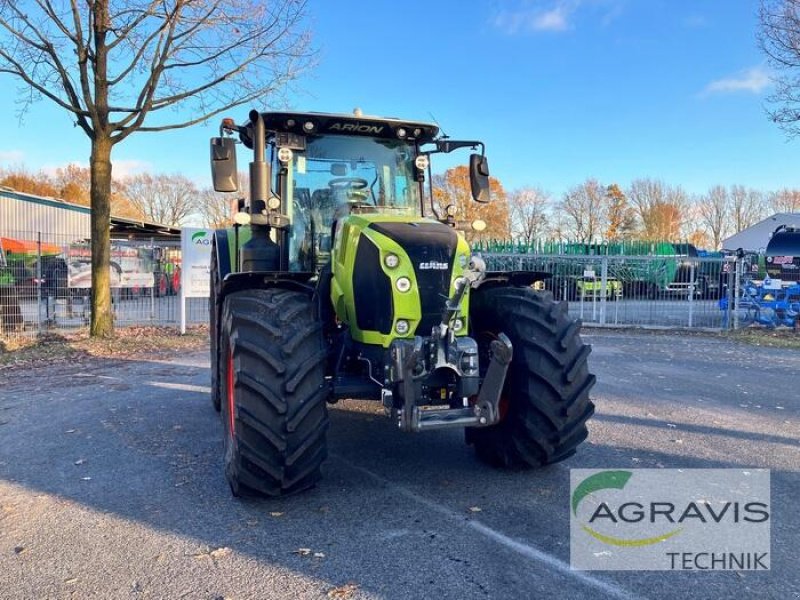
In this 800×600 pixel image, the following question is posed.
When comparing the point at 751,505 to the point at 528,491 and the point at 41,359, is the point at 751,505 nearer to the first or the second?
the point at 528,491

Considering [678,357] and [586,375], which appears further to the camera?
[678,357]

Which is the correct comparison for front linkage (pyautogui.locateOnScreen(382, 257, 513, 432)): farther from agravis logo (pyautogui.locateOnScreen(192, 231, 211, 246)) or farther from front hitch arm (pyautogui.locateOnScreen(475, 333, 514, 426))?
agravis logo (pyautogui.locateOnScreen(192, 231, 211, 246))

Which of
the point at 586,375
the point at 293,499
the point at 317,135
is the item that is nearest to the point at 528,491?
the point at 586,375

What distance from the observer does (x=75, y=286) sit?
43.9 feet

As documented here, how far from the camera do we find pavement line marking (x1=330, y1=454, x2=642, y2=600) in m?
3.04

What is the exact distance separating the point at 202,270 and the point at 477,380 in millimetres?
10617

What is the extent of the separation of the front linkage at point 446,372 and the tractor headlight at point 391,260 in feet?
1.43

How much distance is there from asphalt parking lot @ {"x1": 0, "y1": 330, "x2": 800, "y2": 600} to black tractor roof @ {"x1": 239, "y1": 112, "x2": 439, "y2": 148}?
2.72m

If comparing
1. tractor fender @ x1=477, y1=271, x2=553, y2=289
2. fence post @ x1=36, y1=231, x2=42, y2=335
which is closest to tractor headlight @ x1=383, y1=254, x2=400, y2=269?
tractor fender @ x1=477, y1=271, x2=553, y2=289

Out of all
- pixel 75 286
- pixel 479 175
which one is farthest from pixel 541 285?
pixel 75 286

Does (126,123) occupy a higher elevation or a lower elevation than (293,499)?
higher

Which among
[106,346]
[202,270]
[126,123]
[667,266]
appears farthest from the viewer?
[667,266]

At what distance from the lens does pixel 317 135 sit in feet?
17.2

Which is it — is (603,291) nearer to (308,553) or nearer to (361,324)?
(361,324)
